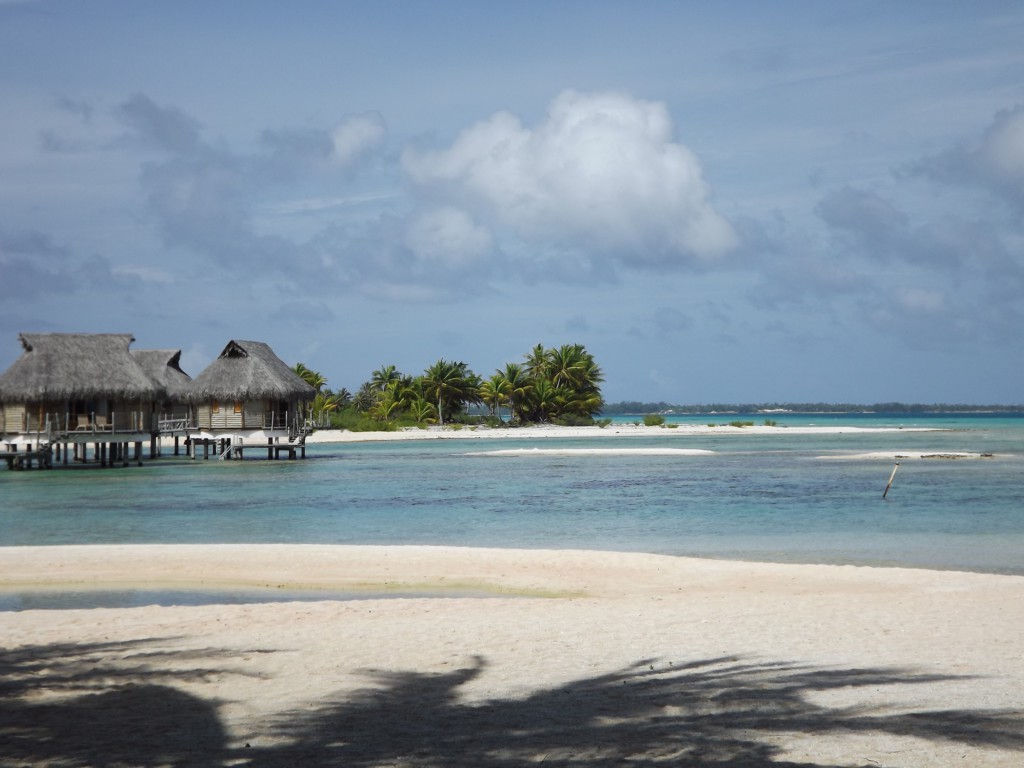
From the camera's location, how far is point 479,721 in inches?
314

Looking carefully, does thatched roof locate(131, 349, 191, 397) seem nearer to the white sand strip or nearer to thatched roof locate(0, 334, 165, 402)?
thatched roof locate(0, 334, 165, 402)

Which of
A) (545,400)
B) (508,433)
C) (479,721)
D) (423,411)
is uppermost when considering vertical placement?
(545,400)

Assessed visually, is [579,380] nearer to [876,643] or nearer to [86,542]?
[86,542]

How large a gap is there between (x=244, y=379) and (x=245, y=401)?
5.68ft

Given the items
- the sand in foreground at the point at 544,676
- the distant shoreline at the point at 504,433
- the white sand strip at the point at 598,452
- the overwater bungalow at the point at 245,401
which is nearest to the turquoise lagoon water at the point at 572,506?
the white sand strip at the point at 598,452

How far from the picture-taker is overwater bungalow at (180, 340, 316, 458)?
193 ft

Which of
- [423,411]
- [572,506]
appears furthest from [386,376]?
[572,506]

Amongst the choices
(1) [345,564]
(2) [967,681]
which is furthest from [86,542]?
(2) [967,681]

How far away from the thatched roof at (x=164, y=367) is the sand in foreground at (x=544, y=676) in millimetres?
47791

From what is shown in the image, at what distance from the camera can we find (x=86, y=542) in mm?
22453

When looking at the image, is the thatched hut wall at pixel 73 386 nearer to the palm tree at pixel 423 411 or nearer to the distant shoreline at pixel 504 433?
the distant shoreline at pixel 504 433

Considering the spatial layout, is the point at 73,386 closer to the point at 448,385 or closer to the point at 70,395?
the point at 70,395

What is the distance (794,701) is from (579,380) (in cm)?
8583

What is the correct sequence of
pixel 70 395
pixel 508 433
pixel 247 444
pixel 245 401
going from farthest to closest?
pixel 508 433
pixel 245 401
pixel 247 444
pixel 70 395
